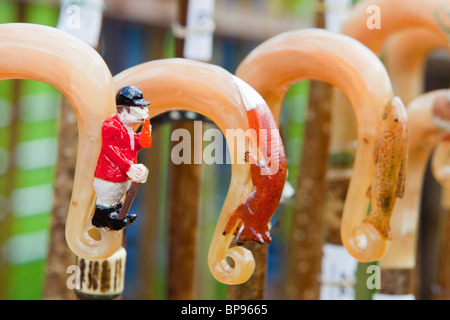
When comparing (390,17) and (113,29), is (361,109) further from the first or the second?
(113,29)

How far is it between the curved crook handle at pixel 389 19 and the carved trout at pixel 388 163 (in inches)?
7.7

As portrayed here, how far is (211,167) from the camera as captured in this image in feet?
4.64

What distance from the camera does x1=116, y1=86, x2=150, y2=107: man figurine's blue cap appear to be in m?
0.50

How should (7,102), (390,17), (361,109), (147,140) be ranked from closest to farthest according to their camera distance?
(147,140) < (361,109) < (390,17) < (7,102)

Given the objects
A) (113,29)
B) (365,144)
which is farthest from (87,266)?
(113,29)

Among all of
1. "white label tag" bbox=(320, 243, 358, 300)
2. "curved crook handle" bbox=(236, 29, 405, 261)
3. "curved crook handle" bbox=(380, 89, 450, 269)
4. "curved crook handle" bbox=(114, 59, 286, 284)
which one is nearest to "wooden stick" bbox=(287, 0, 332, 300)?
"white label tag" bbox=(320, 243, 358, 300)

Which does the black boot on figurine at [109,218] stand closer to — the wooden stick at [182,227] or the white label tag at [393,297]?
the wooden stick at [182,227]

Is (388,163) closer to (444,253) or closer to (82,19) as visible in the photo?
(82,19)

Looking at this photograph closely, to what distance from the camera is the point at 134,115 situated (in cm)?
50

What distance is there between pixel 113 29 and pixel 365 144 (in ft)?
2.76

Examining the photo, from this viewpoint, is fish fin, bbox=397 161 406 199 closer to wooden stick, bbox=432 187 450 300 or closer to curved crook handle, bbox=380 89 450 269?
curved crook handle, bbox=380 89 450 269

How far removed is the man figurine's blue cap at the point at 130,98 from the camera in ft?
1.64

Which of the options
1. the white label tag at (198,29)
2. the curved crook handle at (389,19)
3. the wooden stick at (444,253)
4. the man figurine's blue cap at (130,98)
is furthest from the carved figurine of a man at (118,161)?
the wooden stick at (444,253)

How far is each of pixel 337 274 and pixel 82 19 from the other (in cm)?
54
